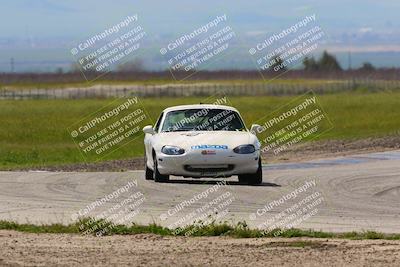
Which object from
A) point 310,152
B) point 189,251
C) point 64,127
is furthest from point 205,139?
point 64,127

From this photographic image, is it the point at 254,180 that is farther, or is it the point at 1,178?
the point at 1,178

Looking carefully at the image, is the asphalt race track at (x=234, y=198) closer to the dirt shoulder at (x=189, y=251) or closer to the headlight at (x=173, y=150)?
the headlight at (x=173, y=150)

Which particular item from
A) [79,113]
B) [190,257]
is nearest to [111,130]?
[79,113]

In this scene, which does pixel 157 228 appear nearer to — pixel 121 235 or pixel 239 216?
pixel 121 235

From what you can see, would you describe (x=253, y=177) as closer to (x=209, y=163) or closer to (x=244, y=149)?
(x=244, y=149)

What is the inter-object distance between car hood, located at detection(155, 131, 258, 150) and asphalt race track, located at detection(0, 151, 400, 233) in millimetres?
716

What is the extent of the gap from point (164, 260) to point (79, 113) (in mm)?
61327

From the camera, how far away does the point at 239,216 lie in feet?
53.5

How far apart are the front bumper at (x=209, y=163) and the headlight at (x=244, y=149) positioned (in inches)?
2.3

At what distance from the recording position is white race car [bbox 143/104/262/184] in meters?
21.1

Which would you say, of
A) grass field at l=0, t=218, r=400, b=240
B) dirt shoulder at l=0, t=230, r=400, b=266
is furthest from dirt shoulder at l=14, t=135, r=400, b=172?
dirt shoulder at l=0, t=230, r=400, b=266

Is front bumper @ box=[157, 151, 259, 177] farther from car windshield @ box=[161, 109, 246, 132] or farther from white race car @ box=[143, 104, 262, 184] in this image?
car windshield @ box=[161, 109, 246, 132]

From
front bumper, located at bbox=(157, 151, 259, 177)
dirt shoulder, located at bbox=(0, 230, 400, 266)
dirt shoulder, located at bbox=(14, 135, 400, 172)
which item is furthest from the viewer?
dirt shoulder, located at bbox=(14, 135, 400, 172)

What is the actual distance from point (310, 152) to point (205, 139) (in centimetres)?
1218
